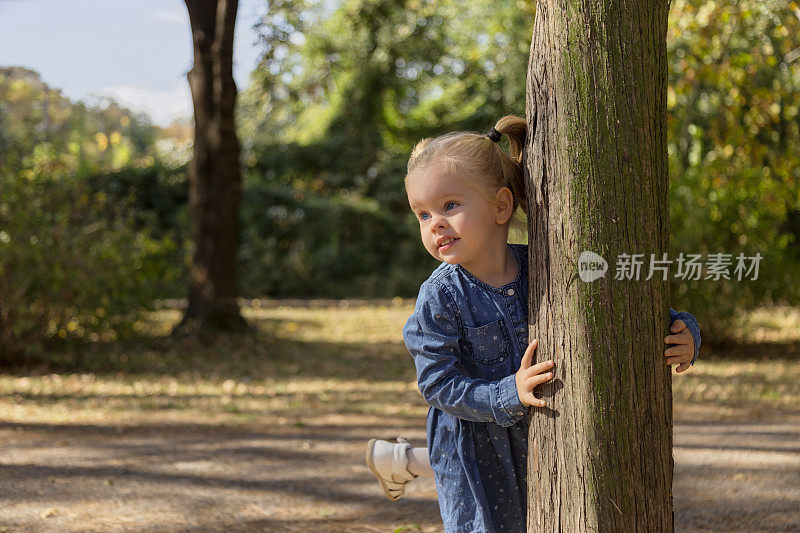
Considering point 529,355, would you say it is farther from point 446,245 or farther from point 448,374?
point 446,245

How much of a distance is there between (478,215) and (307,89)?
59.2 ft

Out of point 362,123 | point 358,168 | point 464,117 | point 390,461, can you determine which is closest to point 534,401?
point 390,461

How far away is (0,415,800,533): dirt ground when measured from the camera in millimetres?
3572

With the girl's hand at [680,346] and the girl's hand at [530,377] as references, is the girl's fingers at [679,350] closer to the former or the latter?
the girl's hand at [680,346]

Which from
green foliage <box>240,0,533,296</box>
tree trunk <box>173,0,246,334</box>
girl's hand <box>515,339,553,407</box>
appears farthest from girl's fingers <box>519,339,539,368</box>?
green foliage <box>240,0,533,296</box>

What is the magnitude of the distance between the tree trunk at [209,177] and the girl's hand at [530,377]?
719 cm

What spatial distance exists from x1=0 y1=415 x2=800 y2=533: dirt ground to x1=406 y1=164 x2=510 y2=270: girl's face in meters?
1.77

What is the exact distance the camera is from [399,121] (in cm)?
1962

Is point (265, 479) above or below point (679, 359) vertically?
below

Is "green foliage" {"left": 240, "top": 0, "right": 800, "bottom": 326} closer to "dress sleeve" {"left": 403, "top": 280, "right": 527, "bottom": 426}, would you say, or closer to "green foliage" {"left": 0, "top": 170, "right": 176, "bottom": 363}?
"green foliage" {"left": 0, "top": 170, "right": 176, "bottom": 363}

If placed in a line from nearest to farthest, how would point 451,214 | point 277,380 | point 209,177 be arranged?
point 451,214
point 277,380
point 209,177

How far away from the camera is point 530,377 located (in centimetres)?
205

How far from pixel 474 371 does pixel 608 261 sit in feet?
1.73

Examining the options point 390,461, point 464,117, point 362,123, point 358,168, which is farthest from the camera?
point 464,117
